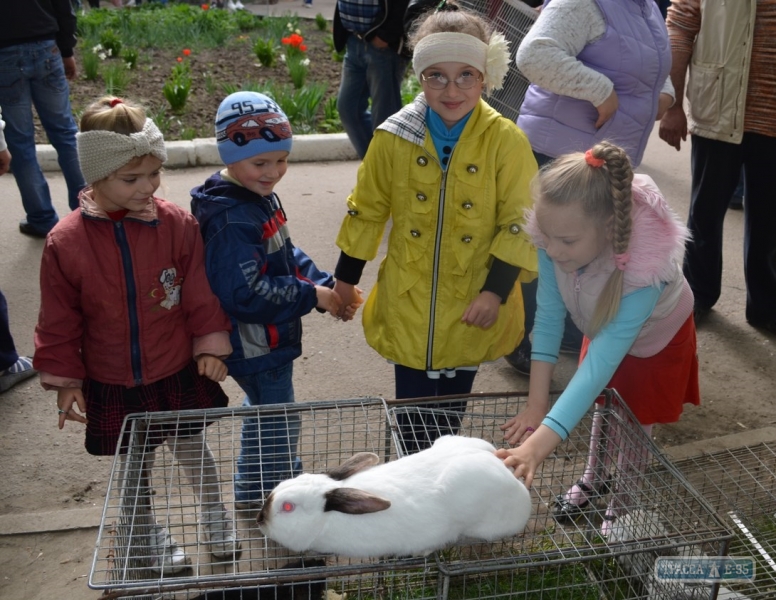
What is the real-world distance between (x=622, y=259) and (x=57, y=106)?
12.0ft

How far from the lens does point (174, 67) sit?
7.49 m

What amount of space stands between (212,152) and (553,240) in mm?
4340

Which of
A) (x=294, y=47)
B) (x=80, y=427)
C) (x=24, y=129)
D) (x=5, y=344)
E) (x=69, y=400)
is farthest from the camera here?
(x=294, y=47)

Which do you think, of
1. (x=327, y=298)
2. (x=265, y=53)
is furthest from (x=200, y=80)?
(x=327, y=298)

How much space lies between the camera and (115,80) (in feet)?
22.8

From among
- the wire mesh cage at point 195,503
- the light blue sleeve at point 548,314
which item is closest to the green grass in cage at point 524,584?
the wire mesh cage at point 195,503

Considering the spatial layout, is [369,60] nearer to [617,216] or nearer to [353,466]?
[617,216]

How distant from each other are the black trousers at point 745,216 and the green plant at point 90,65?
17.2ft

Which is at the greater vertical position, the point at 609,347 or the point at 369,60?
the point at 609,347

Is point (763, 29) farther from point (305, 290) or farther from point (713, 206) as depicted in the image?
point (305, 290)

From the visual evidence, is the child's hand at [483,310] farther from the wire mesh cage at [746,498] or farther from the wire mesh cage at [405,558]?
the wire mesh cage at [746,498]

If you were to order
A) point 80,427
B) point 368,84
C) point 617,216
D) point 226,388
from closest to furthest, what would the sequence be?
point 617,216
point 80,427
point 226,388
point 368,84

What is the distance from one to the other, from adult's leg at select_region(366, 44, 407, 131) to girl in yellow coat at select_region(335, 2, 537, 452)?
7.33 ft

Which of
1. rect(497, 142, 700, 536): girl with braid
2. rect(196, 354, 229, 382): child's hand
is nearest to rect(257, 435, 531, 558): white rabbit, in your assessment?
rect(497, 142, 700, 536): girl with braid
